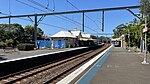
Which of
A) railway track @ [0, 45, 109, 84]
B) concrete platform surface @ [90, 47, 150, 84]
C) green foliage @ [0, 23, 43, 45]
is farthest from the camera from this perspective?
green foliage @ [0, 23, 43, 45]

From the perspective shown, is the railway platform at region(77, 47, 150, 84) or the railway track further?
the railway track

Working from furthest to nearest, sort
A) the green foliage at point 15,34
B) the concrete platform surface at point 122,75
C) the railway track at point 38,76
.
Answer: the green foliage at point 15,34, the railway track at point 38,76, the concrete platform surface at point 122,75

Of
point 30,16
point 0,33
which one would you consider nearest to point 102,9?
point 30,16

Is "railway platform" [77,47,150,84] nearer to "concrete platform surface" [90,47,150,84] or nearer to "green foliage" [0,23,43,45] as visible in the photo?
"concrete platform surface" [90,47,150,84]

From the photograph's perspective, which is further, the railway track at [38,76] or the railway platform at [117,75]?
the railway track at [38,76]

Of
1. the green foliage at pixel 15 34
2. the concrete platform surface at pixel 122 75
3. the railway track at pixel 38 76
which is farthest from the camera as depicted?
the green foliage at pixel 15 34

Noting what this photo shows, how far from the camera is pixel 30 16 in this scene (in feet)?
151

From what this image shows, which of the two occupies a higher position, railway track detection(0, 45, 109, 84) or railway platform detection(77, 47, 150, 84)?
railway platform detection(77, 47, 150, 84)

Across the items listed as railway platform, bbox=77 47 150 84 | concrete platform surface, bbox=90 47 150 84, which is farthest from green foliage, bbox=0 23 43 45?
concrete platform surface, bbox=90 47 150 84

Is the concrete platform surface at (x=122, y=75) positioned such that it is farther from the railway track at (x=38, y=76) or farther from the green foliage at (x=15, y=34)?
the green foliage at (x=15, y=34)

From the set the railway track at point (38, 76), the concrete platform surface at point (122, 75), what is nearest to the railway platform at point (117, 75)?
the concrete platform surface at point (122, 75)

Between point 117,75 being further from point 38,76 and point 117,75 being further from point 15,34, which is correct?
point 15,34

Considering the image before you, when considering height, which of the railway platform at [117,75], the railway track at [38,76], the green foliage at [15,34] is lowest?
the railway track at [38,76]

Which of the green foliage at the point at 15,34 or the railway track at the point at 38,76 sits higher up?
the green foliage at the point at 15,34
